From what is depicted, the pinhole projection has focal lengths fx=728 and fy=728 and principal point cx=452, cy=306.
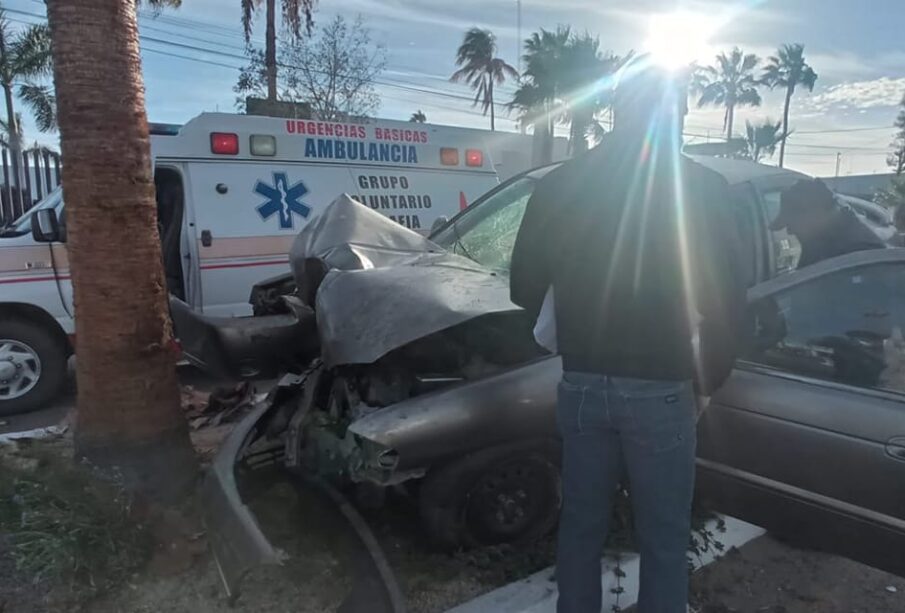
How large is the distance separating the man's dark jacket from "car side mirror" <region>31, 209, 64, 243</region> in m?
4.81

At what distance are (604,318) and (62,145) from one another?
2481 mm

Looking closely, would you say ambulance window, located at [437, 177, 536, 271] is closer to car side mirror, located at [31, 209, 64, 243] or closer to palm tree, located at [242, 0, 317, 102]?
car side mirror, located at [31, 209, 64, 243]

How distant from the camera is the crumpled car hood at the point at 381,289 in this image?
3113 mm

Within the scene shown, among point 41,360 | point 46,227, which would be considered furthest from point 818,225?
point 41,360

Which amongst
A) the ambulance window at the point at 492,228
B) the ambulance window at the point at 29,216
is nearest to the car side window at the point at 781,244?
the ambulance window at the point at 492,228

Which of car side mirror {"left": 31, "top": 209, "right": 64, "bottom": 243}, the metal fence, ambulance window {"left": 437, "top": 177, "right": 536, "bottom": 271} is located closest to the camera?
ambulance window {"left": 437, "top": 177, "right": 536, "bottom": 271}

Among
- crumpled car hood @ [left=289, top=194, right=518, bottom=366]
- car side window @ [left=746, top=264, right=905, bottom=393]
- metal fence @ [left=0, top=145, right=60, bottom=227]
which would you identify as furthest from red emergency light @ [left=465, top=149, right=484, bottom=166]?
metal fence @ [left=0, top=145, right=60, bottom=227]

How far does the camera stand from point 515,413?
3107mm

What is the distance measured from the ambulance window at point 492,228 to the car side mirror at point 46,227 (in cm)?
311

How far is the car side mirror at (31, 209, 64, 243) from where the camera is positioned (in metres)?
5.62

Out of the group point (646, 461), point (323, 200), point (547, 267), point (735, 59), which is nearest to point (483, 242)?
point (547, 267)

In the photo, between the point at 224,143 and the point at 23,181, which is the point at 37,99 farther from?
the point at 224,143

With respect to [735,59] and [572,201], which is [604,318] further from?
[735,59]

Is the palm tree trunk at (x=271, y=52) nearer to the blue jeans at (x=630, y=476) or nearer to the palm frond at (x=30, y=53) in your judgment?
the palm frond at (x=30, y=53)
